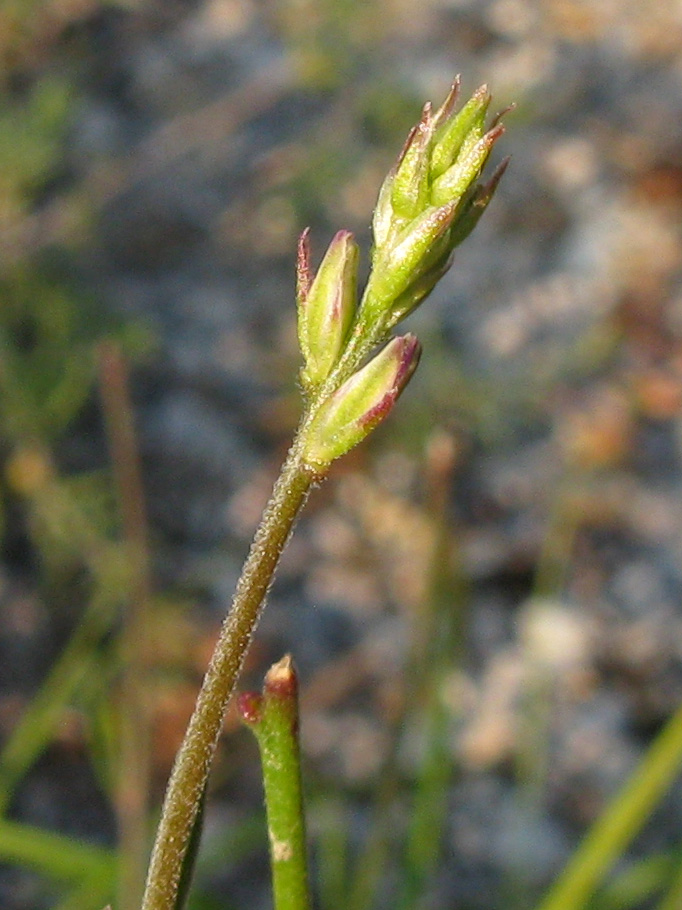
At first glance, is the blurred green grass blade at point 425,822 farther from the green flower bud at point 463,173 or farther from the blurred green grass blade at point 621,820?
the green flower bud at point 463,173

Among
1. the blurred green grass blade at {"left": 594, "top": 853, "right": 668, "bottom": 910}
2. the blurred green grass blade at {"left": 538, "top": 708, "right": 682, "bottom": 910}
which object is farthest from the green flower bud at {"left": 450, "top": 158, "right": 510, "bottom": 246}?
the blurred green grass blade at {"left": 594, "top": 853, "right": 668, "bottom": 910}

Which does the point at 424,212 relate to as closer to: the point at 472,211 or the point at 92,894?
the point at 472,211

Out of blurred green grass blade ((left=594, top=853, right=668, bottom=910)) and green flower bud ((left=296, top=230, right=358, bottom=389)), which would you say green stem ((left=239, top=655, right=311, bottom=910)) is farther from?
blurred green grass blade ((left=594, top=853, right=668, bottom=910))

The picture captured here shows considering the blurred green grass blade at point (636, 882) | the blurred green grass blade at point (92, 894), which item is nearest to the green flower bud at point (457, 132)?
the blurred green grass blade at point (92, 894)

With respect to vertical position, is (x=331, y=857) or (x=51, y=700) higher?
(x=51, y=700)

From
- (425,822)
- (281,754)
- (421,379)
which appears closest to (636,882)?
(425,822)

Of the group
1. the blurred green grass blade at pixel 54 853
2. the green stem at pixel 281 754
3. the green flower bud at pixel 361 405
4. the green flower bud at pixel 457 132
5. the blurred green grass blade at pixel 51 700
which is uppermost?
the blurred green grass blade at pixel 51 700

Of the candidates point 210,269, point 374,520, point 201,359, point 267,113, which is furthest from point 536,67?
point 374,520
